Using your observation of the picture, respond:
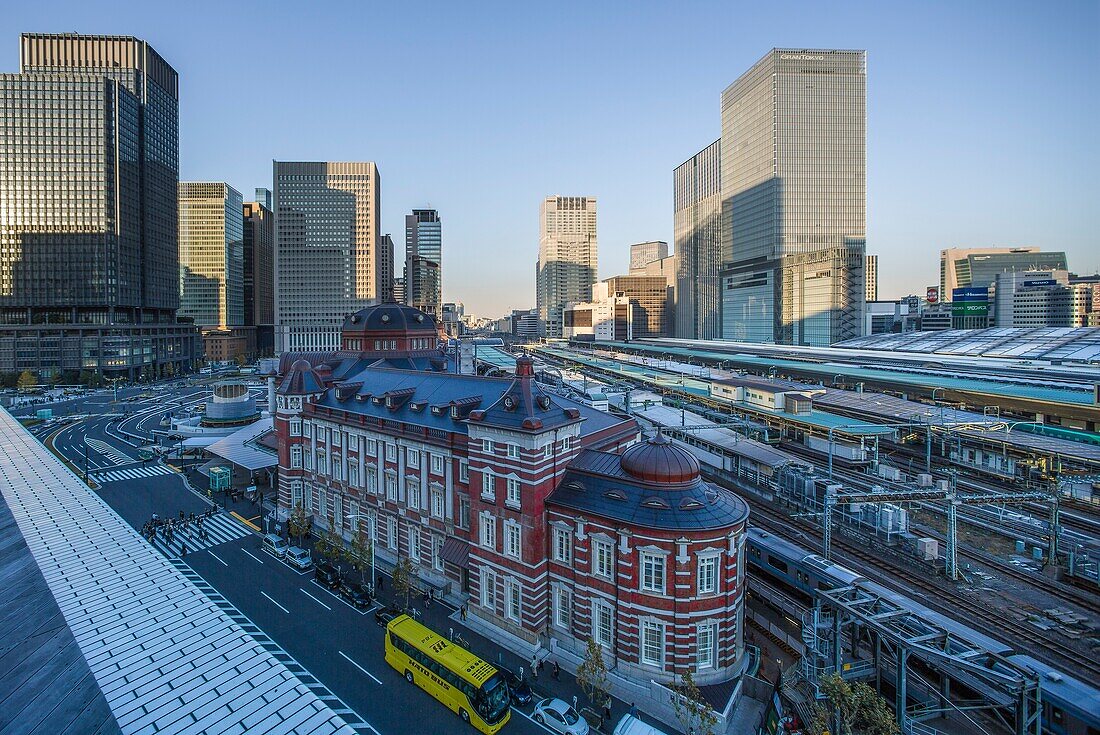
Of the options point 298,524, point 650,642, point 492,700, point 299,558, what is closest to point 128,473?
point 298,524

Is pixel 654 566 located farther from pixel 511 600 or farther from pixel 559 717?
pixel 511 600

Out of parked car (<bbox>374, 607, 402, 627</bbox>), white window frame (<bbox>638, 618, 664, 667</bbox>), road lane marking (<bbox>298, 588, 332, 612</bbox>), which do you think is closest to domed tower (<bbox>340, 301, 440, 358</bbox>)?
road lane marking (<bbox>298, 588, 332, 612</bbox>)

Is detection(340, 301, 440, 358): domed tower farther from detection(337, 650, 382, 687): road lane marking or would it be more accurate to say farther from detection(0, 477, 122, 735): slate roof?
detection(0, 477, 122, 735): slate roof

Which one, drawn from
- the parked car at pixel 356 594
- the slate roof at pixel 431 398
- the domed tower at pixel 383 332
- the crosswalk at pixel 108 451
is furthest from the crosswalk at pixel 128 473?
the parked car at pixel 356 594

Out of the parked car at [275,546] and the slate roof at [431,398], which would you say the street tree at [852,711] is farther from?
the parked car at [275,546]

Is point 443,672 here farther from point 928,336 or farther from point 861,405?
point 928,336

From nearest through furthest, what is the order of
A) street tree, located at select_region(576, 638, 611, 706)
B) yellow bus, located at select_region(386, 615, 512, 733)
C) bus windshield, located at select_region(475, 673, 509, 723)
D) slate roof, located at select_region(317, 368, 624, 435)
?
bus windshield, located at select_region(475, 673, 509, 723), yellow bus, located at select_region(386, 615, 512, 733), street tree, located at select_region(576, 638, 611, 706), slate roof, located at select_region(317, 368, 624, 435)
